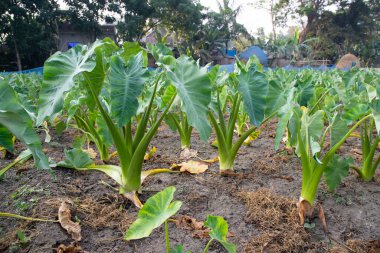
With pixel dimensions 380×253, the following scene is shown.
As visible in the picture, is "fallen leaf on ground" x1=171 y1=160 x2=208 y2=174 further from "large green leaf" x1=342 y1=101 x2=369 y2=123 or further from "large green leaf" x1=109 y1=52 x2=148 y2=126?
Answer: "large green leaf" x1=342 y1=101 x2=369 y2=123

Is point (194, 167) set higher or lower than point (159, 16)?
lower

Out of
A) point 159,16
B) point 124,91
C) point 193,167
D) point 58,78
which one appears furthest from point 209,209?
point 159,16

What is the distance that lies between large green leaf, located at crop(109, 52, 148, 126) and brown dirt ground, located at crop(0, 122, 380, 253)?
0.48 m

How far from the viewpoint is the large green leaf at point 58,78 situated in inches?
47.0

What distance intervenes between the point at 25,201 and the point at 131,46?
972 mm

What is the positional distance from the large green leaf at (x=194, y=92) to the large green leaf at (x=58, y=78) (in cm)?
37

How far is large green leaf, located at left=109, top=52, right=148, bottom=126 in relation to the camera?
137cm

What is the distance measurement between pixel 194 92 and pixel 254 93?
1.49ft

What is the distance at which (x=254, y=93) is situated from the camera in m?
1.68

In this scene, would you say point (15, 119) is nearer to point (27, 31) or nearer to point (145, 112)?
point (145, 112)

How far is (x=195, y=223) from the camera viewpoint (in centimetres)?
140

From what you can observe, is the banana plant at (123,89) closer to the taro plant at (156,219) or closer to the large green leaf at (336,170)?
the taro plant at (156,219)

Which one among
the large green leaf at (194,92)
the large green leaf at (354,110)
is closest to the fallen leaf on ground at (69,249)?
the large green leaf at (194,92)

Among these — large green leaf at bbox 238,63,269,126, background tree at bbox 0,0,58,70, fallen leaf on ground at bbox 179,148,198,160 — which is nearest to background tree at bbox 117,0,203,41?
background tree at bbox 0,0,58,70
